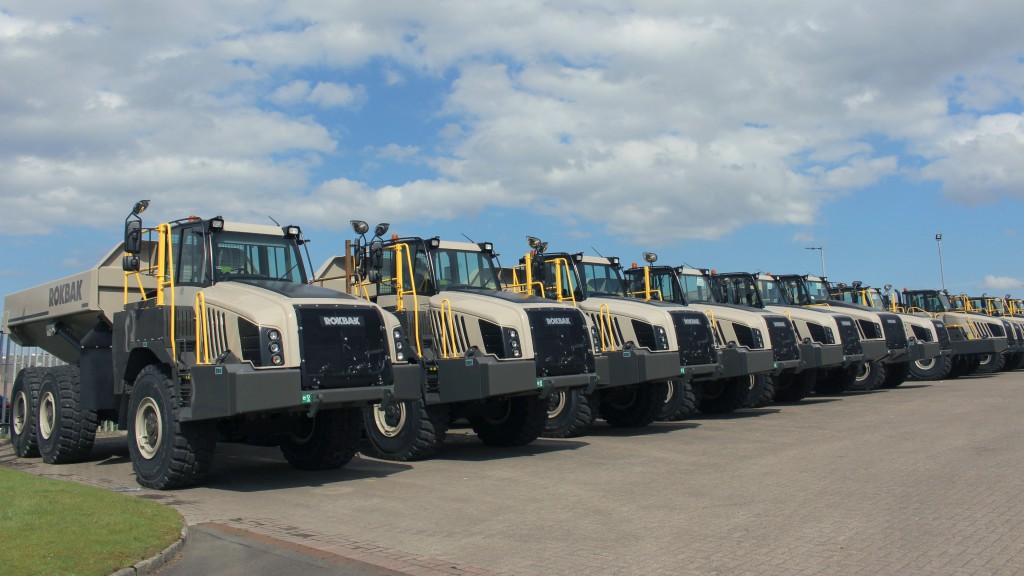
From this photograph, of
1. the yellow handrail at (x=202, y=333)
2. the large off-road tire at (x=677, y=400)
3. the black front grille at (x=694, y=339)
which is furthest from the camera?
the large off-road tire at (x=677, y=400)

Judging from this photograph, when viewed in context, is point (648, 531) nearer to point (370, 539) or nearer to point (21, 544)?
point (370, 539)

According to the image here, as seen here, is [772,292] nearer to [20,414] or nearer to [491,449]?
[491,449]

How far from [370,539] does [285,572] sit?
1.18m

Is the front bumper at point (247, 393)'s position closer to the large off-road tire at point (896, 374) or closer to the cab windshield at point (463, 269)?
the cab windshield at point (463, 269)

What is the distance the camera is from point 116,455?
14.5 meters

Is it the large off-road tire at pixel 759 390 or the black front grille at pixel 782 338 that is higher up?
the black front grille at pixel 782 338

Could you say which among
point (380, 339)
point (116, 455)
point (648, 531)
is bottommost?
point (648, 531)

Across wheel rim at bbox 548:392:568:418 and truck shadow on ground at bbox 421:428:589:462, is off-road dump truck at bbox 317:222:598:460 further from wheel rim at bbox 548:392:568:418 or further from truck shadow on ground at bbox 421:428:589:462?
wheel rim at bbox 548:392:568:418

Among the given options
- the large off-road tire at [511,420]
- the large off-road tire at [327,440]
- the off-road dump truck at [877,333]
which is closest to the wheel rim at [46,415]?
the large off-road tire at [327,440]

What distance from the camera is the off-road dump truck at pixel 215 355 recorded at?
394 inches

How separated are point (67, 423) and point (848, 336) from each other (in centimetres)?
1704

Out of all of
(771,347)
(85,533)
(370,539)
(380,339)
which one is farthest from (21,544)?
(771,347)

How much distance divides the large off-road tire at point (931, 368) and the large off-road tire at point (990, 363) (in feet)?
8.36

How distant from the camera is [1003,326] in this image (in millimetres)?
31516
